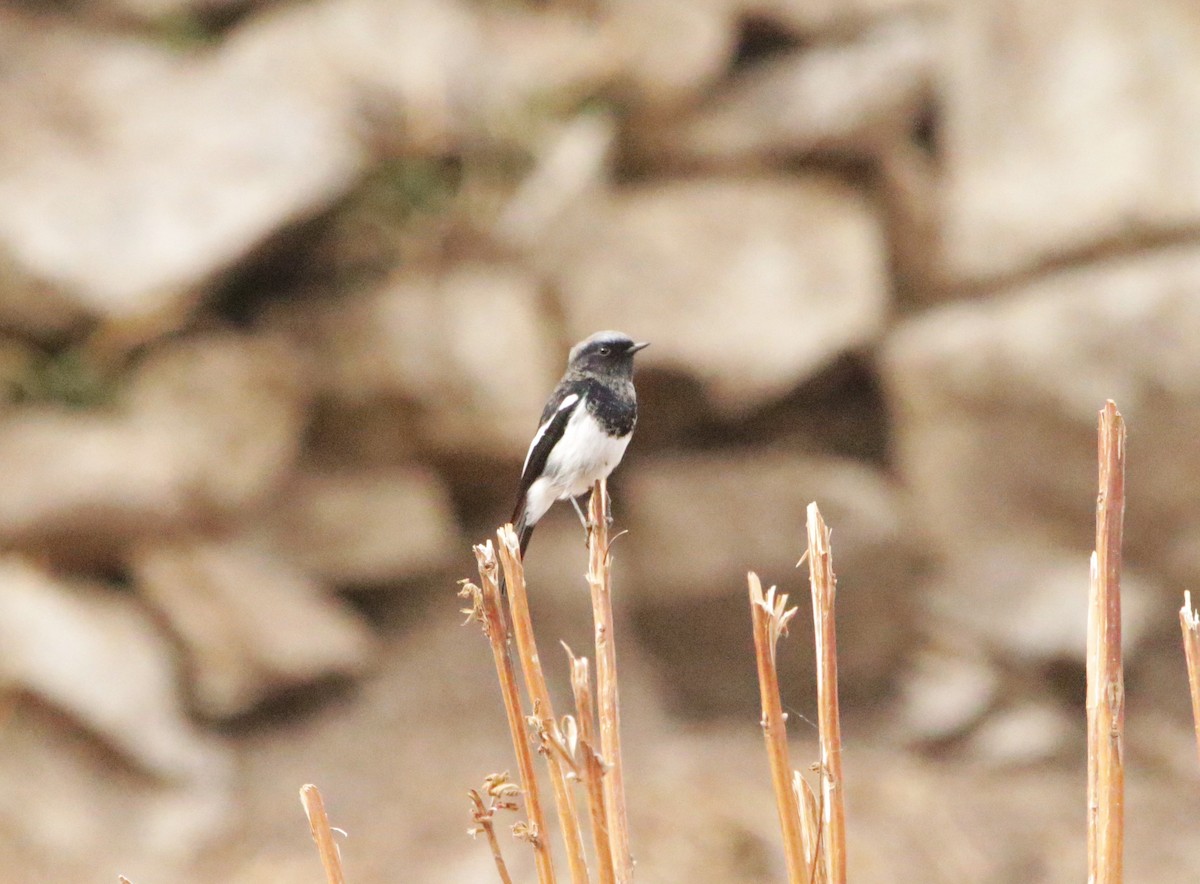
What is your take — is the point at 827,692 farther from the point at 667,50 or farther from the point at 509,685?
the point at 667,50

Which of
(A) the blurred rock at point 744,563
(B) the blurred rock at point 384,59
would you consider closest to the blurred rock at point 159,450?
(B) the blurred rock at point 384,59

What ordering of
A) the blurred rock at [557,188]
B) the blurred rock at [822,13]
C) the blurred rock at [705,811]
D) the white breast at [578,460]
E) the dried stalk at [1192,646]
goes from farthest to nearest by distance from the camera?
the blurred rock at [822,13]
the blurred rock at [557,188]
the blurred rock at [705,811]
the white breast at [578,460]
the dried stalk at [1192,646]

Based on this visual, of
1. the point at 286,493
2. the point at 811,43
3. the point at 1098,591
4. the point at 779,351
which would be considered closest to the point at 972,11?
the point at 811,43

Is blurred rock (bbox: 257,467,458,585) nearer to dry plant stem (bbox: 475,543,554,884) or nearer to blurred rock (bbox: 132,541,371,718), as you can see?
blurred rock (bbox: 132,541,371,718)

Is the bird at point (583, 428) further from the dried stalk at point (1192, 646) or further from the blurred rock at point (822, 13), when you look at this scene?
the blurred rock at point (822, 13)

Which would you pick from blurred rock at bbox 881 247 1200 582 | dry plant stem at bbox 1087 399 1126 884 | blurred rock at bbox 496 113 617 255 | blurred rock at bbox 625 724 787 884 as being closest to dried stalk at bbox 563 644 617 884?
dry plant stem at bbox 1087 399 1126 884

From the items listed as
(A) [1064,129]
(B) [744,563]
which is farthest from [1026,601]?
(A) [1064,129]
